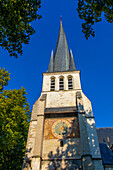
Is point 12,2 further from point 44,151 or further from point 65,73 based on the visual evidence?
point 65,73

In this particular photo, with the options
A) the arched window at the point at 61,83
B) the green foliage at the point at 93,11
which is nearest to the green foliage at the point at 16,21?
the green foliage at the point at 93,11

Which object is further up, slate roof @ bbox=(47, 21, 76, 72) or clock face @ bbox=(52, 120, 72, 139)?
slate roof @ bbox=(47, 21, 76, 72)

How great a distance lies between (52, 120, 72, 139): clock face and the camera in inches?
500

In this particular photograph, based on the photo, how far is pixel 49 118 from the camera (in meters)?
13.9

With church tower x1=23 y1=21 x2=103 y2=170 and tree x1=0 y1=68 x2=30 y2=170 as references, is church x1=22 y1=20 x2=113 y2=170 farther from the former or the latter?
tree x1=0 y1=68 x2=30 y2=170

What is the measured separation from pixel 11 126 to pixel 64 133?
455cm

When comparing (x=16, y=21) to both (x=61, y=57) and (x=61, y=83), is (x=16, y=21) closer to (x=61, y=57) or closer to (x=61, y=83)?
(x=61, y=83)


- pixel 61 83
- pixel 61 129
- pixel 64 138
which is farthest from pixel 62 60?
pixel 64 138

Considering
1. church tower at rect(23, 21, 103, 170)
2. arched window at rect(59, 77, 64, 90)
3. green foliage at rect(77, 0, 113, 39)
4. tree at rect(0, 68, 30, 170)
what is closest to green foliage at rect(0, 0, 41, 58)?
green foliage at rect(77, 0, 113, 39)

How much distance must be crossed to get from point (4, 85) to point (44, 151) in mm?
7166

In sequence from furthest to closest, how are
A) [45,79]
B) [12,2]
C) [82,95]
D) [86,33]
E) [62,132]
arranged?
[45,79]
[82,95]
[62,132]
[86,33]
[12,2]

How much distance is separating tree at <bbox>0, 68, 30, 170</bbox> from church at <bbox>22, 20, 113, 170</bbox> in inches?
52.8

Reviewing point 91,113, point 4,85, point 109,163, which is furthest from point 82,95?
point 4,85

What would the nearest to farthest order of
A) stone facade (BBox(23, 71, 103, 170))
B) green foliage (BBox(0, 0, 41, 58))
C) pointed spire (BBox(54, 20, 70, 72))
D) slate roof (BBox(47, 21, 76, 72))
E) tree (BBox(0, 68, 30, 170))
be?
green foliage (BBox(0, 0, 41, 58)) < stone facade (BBox(23, 71, 103, 170)) < tree (BBox(0, 68, 30, 170)) < slate roof (BBox(47, 21, 76, 72)) < pointed spire (BBox(54, 20, 70, 72))
